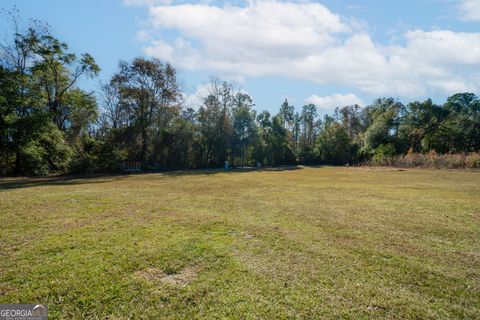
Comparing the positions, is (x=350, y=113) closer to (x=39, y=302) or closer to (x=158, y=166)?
(x=158, y=166)

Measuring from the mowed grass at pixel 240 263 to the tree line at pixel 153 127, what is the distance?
48.6 ft

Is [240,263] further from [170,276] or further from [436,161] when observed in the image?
[436,161]

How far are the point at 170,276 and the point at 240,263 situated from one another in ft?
2.98

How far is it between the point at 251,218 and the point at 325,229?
163cm

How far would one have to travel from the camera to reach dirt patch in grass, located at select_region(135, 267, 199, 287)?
10.8 feet

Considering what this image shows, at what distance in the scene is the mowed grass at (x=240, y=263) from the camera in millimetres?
2807

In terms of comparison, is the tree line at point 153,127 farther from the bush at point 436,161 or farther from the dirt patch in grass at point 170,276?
the dirt patch in grass at point 170,276

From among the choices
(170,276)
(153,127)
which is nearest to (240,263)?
(170,276)

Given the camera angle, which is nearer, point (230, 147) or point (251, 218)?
point (251, 218)

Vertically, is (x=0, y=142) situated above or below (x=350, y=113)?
below

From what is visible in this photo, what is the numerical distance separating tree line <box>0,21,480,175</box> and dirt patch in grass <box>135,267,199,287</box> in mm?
18215

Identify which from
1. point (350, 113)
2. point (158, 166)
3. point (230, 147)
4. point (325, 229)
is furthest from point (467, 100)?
point (325, 229)

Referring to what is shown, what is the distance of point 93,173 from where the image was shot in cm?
2122

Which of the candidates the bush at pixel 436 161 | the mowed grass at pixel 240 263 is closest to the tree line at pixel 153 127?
the bush at pixel 436 161
